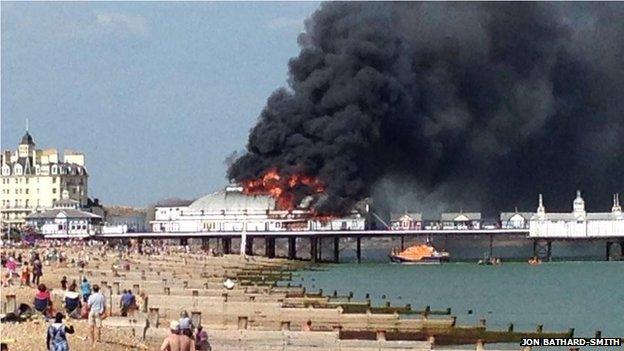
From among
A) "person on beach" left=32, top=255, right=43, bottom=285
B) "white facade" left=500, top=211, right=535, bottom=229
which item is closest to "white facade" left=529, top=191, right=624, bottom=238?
"white facade" left=500, top=211, right=535, bottom=229

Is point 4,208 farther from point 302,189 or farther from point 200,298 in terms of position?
point 200,298

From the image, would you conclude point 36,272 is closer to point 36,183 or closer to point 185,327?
point 185,327

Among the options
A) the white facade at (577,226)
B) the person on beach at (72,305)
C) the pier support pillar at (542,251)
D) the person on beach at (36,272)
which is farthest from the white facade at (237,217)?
the person on beach at (72,305)

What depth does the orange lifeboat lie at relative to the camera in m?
112

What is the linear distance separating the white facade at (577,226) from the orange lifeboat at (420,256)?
25.6 ft

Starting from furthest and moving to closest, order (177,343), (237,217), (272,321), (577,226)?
(237,217), (577,226), (272,321), (177,343)

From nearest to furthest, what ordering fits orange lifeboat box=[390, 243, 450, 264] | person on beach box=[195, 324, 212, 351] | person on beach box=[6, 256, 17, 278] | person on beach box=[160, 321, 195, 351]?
person on beach box=[160, 321, 195, 351] < person on beach box=[195, 324, 212, 351] < person on beach box=[6, 256, 17, 278] < orange lifeboat box=[390, 243, 450, 264]

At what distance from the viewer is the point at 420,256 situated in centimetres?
11275

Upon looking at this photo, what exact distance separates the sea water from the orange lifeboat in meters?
4.82

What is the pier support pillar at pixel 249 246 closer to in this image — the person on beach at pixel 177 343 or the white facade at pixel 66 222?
the white facade at pixel 66 222

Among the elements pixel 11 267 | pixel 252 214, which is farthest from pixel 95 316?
pixel 252 214

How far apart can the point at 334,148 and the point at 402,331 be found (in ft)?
286

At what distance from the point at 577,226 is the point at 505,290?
51381mm

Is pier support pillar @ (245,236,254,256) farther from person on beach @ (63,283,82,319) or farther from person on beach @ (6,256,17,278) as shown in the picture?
person on beach @ (63,283,82,319)
